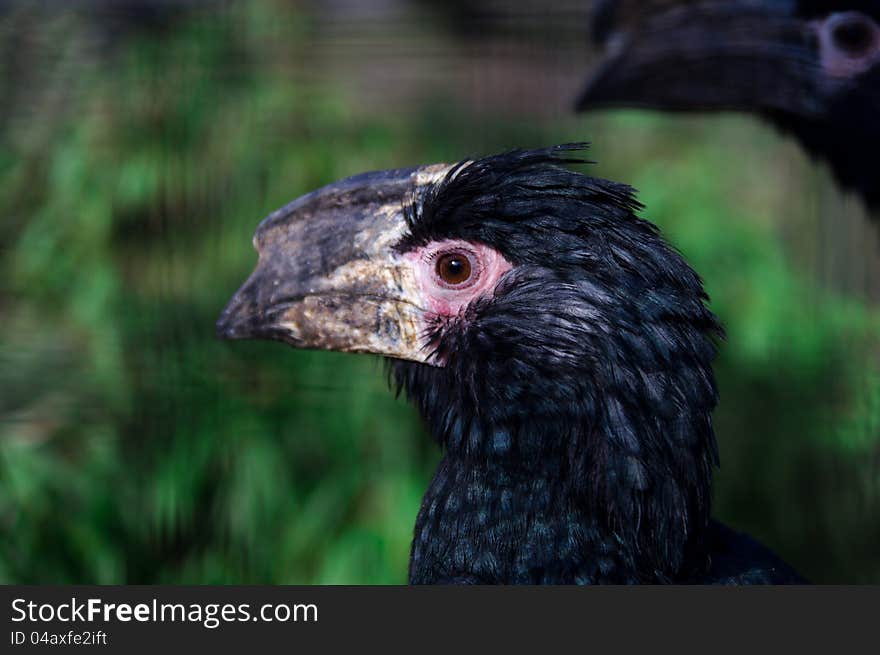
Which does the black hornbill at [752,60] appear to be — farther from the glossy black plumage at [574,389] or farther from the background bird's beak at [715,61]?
the glossy black plumage at [574,389]

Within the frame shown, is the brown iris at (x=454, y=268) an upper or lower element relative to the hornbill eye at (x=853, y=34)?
lower

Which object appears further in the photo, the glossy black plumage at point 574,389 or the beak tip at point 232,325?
the beak tip at point 232,325

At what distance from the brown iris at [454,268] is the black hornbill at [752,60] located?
0.77 metres

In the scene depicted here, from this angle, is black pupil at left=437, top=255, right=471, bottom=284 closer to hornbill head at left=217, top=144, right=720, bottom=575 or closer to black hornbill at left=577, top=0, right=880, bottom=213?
hornbill head at left=217, top=144, right=720, bottom=575

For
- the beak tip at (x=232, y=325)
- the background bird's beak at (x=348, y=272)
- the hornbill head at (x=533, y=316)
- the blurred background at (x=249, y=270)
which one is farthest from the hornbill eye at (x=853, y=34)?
the beak tip at (x=232, y=325)

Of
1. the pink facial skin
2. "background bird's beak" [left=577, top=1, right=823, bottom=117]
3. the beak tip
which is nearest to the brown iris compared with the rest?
the beak tip

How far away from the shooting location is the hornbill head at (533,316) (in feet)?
3.03

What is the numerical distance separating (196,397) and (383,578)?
19.0 inches

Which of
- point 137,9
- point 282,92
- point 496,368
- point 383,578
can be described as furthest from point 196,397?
point 496,368

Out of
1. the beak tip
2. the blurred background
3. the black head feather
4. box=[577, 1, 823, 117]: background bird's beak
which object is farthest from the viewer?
the blurred background

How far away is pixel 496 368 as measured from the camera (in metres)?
0.97

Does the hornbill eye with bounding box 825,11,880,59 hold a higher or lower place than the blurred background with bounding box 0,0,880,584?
higher

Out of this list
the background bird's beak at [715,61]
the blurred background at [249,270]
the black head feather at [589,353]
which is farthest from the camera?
the blurred background at [249,270]

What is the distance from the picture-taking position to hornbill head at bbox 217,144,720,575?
3.03 ft
